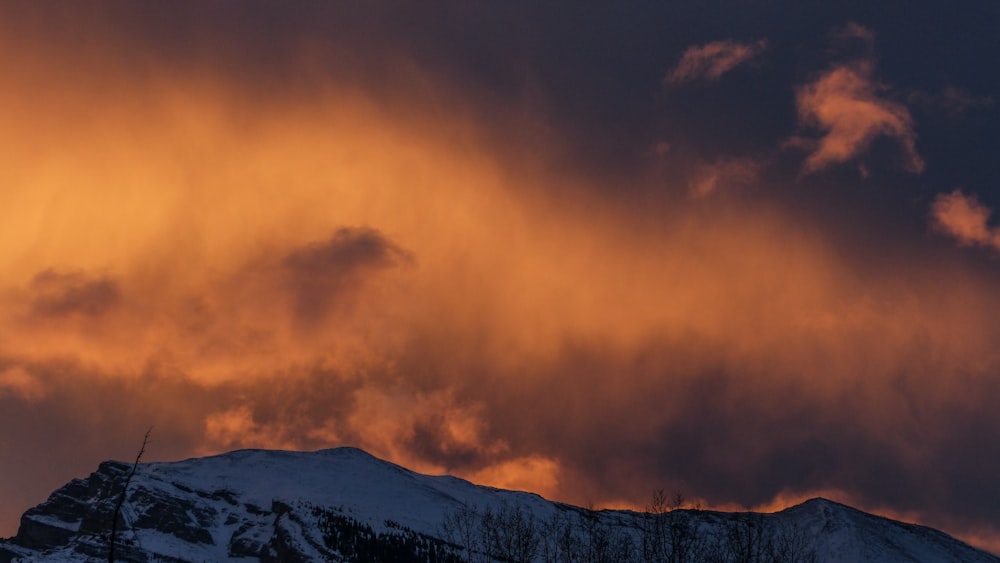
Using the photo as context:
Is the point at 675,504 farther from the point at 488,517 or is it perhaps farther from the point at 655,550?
the point at 488,517

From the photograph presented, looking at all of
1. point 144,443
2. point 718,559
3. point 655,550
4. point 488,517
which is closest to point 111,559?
point 144,443

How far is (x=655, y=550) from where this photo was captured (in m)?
83.6

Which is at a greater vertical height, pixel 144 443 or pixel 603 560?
pixel 603 560

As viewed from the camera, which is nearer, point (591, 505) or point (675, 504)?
point (675, 504)

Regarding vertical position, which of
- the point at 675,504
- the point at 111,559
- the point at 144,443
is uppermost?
the point at 675,504

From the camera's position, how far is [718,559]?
9338cm

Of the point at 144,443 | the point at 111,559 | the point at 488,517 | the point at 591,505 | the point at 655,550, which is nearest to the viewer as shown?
the point at 111,559

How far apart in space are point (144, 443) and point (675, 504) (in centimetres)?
6998

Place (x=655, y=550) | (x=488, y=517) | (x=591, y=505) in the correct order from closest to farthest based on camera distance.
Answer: (x=655, y=550)
(x=591, y=505)
(x=488, y=517)

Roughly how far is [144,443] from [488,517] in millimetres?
107618

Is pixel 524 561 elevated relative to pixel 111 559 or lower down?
elevated

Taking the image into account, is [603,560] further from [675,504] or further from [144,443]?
[144,443]

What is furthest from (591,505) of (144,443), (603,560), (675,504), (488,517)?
(144,443)

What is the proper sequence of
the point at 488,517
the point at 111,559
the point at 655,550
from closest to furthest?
the point at 111,559 → the point at 655,550 → the point at 488,517
